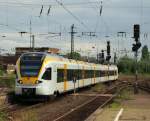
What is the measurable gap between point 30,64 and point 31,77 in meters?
0.89

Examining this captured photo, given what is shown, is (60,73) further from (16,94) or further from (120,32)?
(120,32)

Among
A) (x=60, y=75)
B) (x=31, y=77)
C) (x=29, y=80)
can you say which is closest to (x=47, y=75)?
(x=31, y=77)

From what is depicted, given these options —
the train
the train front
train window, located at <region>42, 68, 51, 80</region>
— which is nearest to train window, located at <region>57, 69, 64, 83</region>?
the train

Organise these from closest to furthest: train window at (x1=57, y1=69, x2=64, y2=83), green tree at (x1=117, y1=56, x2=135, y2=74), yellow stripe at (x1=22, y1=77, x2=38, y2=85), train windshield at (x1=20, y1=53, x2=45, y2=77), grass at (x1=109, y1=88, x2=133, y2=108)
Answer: grass at (x1=109, y1=88, x2=133, y2=108) → yellow stripe at (x1=22, y1=77, x2=38, y2=85) → train windshield at (x1=20, y1=53, x2=45, y2=77) → train window at (x1=57, y1=69, x2=64, y2=83) → green tree at (x1=117, y1=56, x2=135, y2=74)

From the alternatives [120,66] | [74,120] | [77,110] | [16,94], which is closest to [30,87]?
[16,94]

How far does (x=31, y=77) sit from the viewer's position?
103 feet

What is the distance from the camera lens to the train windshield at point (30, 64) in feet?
104

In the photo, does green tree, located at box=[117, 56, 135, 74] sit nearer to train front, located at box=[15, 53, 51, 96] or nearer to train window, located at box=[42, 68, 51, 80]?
train window, located at box=[42, 68, 51, 80]

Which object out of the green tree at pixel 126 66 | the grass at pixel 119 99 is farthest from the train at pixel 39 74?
the green tree at pixel 126 66

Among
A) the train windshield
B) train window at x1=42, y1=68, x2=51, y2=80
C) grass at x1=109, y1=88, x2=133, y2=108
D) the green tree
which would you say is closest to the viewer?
grass at x1=109, y1=88, x2=133, y2=108

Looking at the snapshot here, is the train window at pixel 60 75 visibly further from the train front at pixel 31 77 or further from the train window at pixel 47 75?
the train front at pixel 31 77

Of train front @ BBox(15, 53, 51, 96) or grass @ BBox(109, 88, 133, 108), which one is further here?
train front @ BBox(15, 53, 51, 96)

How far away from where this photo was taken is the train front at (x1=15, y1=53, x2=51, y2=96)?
31406 millimetres

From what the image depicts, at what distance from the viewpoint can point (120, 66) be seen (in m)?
166
